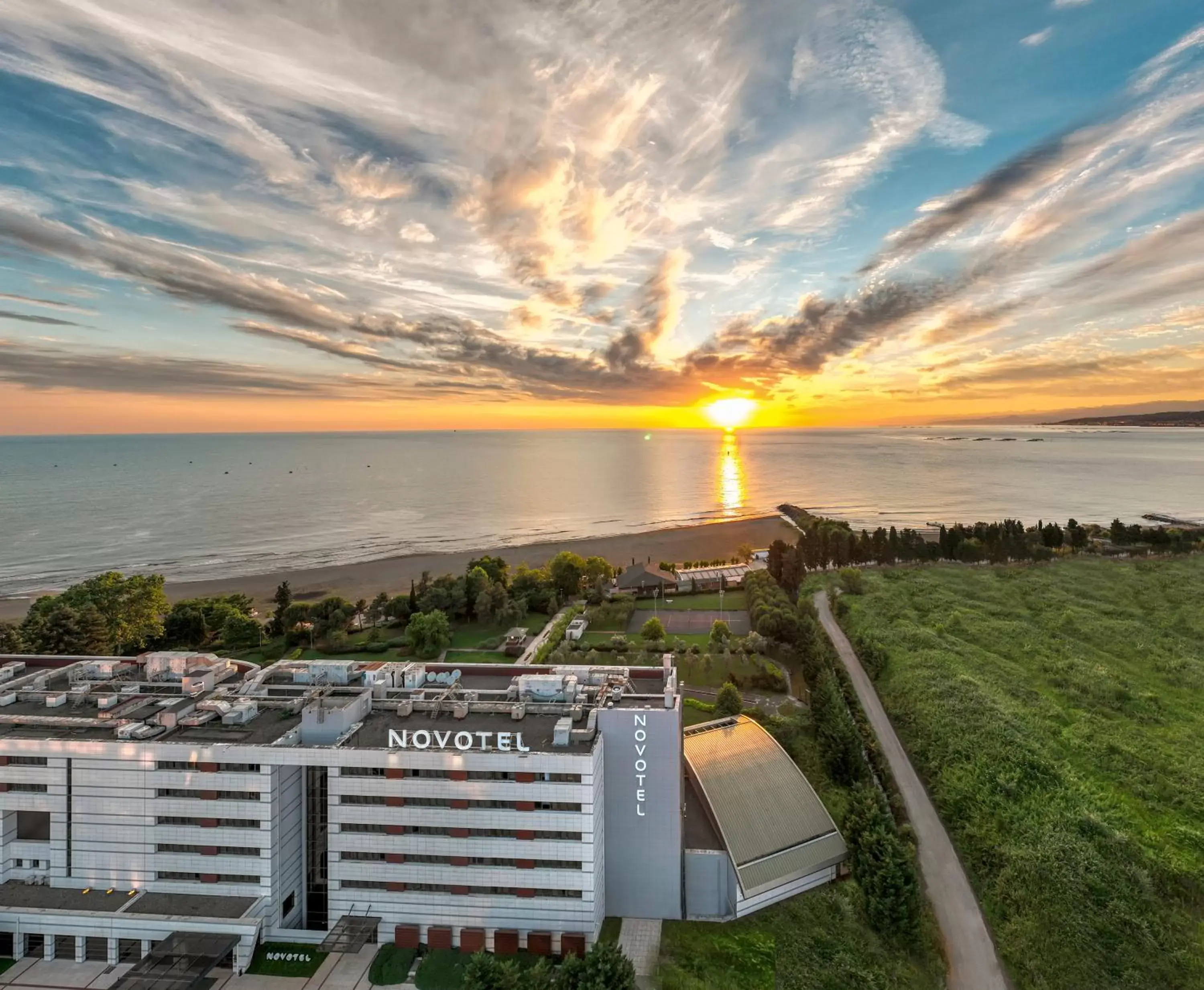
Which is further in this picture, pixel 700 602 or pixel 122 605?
pixel 700 602

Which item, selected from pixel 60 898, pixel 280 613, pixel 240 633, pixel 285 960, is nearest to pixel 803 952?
pixel 285 960

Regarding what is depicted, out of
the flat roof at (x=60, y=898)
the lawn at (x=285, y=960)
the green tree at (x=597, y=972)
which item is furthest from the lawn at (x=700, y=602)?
the flat roof at (x=60, y=898)

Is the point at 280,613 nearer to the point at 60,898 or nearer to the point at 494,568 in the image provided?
the point at 494,568

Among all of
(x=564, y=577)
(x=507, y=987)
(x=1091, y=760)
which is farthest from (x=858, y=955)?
(x=564, y=577)

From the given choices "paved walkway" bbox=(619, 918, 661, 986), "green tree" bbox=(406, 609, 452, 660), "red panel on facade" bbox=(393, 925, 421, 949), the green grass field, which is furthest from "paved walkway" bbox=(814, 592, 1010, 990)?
"green tree" bbox=(406, 609, 452, 660)

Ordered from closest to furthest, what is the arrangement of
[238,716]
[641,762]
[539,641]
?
[641,762], [238,716], [539,641]

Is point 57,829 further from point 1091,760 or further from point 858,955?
point 1091,760

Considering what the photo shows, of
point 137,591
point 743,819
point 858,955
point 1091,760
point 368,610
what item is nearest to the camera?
point 858,955
